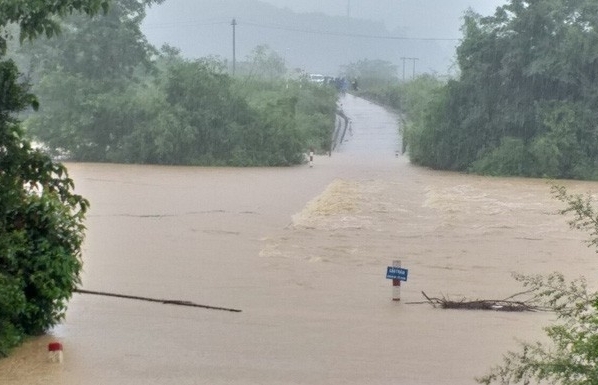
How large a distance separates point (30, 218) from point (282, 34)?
558 feet

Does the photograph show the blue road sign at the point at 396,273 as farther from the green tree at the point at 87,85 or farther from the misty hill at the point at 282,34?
the misty hill at the point at 282,34

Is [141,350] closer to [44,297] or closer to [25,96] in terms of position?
[44,297]

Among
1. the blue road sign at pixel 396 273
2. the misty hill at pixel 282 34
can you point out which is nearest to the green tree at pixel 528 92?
the blue road sign at pixel 396 273

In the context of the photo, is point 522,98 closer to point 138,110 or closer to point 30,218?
point 138,110

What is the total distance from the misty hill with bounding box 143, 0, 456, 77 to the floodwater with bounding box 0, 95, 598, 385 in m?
141

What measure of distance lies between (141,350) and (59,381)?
4.29 feet

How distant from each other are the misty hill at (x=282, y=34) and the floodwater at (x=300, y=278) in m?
141

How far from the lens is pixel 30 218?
1125cm

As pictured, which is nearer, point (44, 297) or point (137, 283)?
point (44, 297)

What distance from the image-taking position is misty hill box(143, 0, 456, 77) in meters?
174

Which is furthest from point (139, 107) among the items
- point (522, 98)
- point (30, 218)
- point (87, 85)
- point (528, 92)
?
point (30, 218)

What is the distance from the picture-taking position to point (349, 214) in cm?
2497

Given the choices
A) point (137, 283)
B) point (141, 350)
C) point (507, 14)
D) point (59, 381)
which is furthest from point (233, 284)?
point (507, 14)

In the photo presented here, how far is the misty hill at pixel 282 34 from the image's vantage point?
174125 mm
